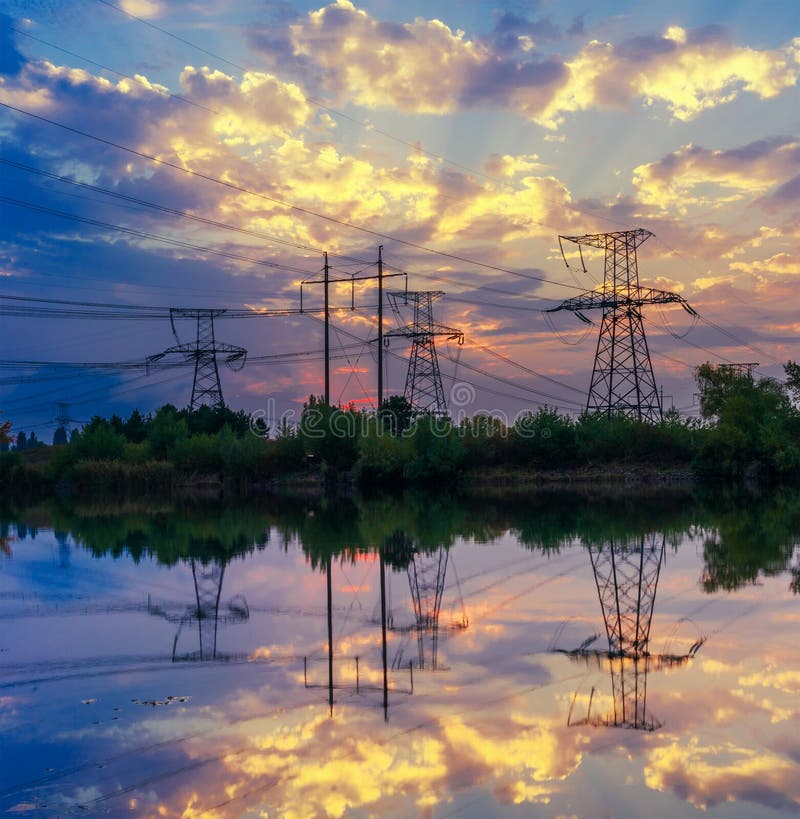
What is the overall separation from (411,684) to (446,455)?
3908 centimetres

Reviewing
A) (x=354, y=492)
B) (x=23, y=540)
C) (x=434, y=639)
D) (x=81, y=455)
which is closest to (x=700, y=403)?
(x=354, y=492)

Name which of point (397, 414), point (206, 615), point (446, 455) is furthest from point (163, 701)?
point (397, 414)

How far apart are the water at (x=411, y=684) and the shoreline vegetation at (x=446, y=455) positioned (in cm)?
2935

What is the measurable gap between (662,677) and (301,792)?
12.0 ft

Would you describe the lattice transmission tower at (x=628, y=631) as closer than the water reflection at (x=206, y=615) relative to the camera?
Yes

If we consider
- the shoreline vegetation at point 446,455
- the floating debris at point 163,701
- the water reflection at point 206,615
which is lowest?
the floating debris at point 163,701

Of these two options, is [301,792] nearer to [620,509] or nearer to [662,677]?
[662,677]

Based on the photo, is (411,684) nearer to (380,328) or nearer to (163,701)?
(163,701)

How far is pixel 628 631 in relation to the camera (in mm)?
10164

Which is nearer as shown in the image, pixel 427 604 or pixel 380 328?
pixel 427 604

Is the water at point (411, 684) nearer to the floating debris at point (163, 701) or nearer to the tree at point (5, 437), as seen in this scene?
the floating debris at point (163, 701)

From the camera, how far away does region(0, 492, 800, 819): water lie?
227 inches

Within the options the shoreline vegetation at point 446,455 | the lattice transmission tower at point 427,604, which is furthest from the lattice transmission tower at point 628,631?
the shoreline vegetation at point 446,455

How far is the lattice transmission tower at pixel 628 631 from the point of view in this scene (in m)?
7.12
